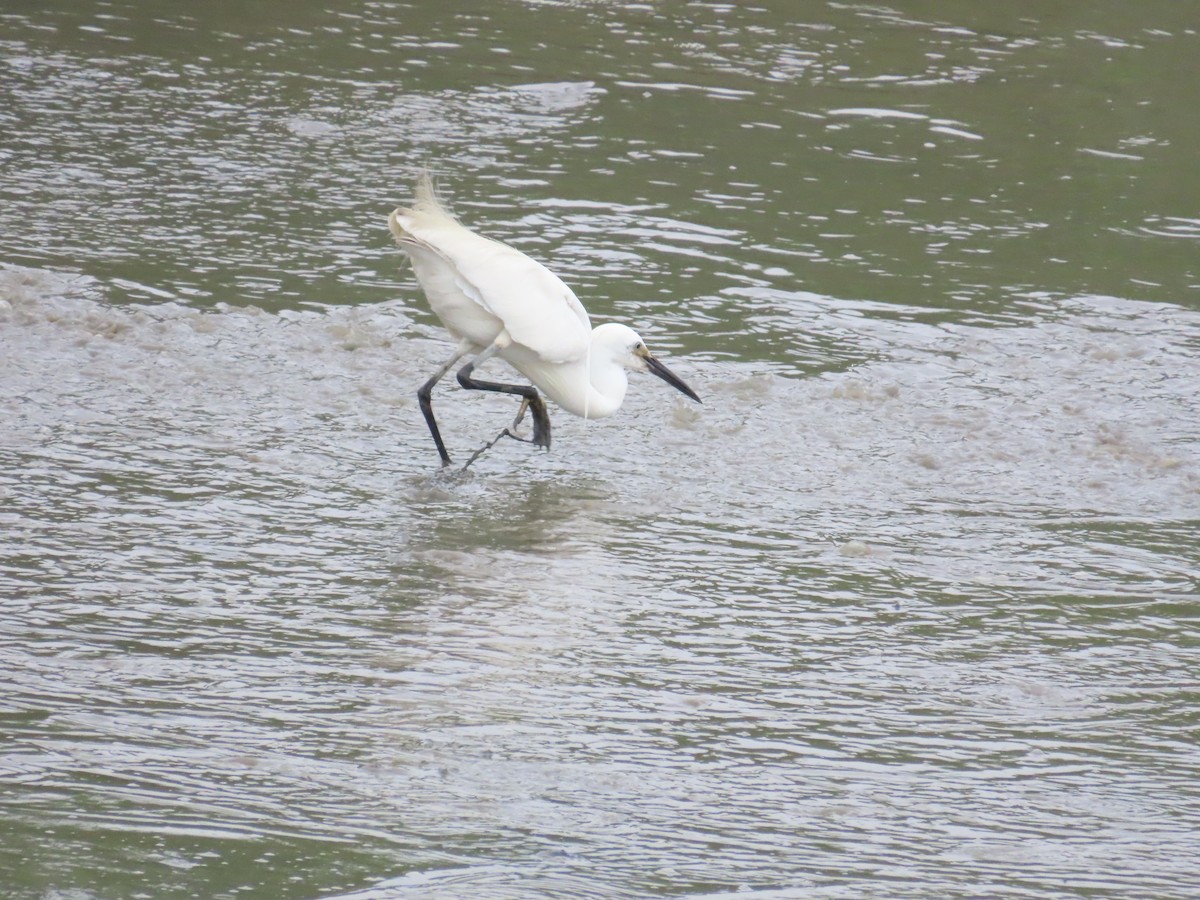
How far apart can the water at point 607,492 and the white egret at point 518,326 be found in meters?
0.21

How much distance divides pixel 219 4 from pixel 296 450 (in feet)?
24.1

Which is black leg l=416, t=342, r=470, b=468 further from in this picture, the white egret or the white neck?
the white neck

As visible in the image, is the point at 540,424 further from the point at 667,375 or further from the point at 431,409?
the point at 667,375

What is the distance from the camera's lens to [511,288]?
5.82m

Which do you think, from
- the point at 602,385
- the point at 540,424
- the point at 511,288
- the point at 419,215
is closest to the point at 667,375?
the point at 602,385

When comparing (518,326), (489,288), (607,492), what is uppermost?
(489,288)

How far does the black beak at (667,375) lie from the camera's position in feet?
19.9

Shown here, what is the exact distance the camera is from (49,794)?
10.9ft

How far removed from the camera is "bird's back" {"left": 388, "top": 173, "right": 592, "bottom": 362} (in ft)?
19.1

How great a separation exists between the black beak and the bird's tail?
35.8 inches

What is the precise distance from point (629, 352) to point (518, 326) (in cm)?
46

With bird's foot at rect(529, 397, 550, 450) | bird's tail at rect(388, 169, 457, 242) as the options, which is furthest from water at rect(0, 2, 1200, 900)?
bird's tail at rect(388, 169, 457, 242)

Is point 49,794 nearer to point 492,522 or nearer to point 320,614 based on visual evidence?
point 320,614

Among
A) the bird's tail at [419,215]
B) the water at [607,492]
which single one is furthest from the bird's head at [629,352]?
the bird's tail at [419,215]
